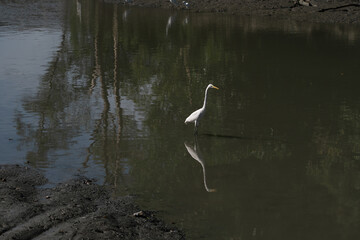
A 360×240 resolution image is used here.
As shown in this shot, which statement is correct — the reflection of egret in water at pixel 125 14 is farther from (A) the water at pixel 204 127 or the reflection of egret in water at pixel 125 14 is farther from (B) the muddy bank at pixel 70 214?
(B) the muddy bank at pixel 70 214

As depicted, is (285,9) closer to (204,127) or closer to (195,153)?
(204,127)

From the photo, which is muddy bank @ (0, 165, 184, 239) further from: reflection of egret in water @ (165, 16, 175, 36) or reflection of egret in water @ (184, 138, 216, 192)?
reflection of egret in water @ (165, 16, 175, 36)

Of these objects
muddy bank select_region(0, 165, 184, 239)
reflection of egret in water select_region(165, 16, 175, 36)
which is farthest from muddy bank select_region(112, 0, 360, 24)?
muddy bank select_region(0, 165, 184, 239)

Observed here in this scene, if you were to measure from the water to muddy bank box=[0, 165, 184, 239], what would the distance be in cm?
50

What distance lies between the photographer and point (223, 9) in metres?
41.5

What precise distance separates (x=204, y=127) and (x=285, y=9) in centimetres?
2748

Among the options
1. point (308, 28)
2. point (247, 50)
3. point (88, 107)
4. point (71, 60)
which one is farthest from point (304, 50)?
point (88, 107)

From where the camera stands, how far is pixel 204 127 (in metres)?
14.7

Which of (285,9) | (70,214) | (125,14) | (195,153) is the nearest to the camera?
(70,214)

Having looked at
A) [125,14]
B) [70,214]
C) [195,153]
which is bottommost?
[125,14]

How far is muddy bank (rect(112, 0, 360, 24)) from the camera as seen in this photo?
123ft

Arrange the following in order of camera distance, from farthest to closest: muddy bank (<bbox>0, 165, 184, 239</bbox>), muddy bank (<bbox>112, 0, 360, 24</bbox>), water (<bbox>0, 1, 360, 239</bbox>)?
1. muddy bank (<bbox>112, 0, 360, 24</bbox>)
2. water (<bbox>0, 1, 360, 239</bbox>)
3. muddy bank (<bbox>0, 165, 184, 239</bbox>)

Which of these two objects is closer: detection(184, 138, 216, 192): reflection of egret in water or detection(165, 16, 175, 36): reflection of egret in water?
detection(184, 138, 216, 192): reflection of egret in water

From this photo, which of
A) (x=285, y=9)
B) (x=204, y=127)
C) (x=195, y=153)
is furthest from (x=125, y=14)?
(x=195, y=153)
